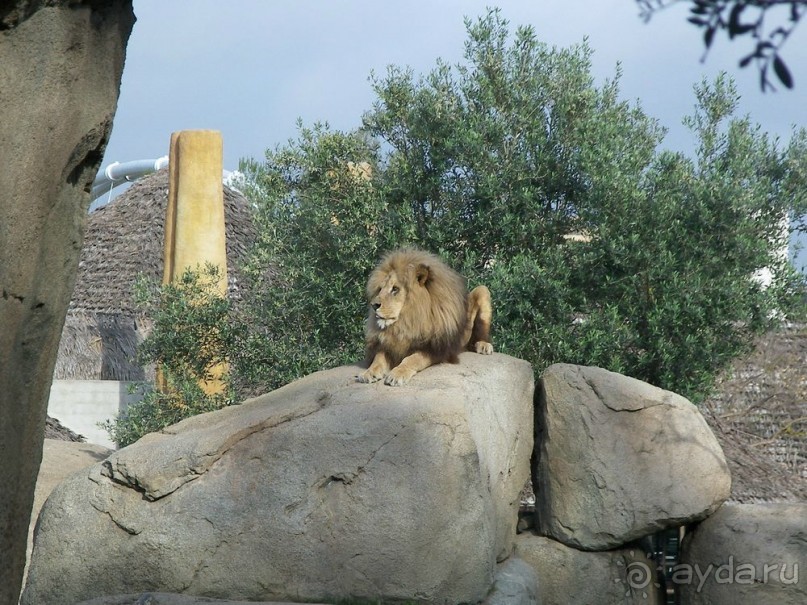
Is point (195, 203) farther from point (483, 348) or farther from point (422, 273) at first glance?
point (422, 273)

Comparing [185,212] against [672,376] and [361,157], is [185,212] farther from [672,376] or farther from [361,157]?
[672,376]

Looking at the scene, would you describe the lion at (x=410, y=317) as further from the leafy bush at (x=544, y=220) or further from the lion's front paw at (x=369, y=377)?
the leafy bush at (x=544, y=220)

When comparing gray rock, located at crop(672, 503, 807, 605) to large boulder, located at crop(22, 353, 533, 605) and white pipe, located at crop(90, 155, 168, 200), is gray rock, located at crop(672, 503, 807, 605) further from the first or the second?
white pipe, located at crop(90, 155, 168, 200)

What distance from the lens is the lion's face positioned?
7648 millimetres

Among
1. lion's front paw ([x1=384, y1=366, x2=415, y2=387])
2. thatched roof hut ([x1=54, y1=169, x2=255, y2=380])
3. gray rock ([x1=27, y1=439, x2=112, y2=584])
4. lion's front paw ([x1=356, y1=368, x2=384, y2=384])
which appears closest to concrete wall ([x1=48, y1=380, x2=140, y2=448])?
thatched roof hut ([x1=54, y1=169, x2=255, y2=380])

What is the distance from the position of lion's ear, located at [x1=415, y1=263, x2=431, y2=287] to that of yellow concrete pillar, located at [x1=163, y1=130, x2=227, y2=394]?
6.37 metres

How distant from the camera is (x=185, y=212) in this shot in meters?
14.0

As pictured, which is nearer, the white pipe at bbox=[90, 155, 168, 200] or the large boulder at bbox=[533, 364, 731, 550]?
the large boulder at bbox=[533, 364, 731, 550]

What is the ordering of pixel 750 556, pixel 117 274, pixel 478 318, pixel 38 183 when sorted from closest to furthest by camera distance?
pixel 38 183 → pixel 478 318 → pixel 750 556 → pixel 117 274

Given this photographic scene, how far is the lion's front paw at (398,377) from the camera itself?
744 centimetres

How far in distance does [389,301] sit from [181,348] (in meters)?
4.15

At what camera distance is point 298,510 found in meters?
6.95

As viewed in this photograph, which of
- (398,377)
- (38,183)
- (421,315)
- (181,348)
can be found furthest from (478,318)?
(38,183)

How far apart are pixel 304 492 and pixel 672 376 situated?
14.8ft
